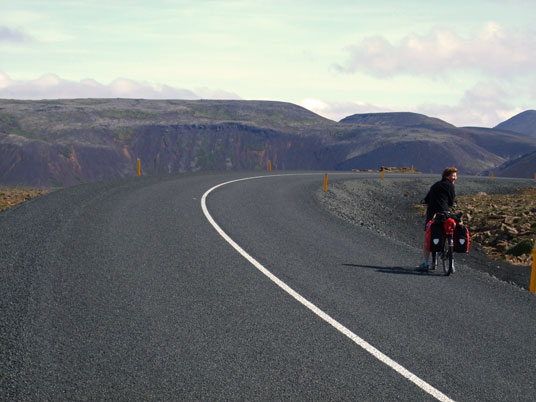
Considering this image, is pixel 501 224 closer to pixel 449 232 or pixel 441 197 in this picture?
pixel 441 197

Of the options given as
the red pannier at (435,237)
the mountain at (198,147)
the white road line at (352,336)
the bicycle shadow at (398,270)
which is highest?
the red pannier at (435,237)

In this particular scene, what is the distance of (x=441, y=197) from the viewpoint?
10078 millimetres

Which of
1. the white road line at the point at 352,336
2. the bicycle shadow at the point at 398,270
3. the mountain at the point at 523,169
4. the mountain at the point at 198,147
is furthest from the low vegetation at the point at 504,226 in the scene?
the mountain at the point at 198,147

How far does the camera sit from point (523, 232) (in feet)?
66.6

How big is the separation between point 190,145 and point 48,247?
561ft

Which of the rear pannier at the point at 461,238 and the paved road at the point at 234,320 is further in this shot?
the rear pannier at the point at 461,238

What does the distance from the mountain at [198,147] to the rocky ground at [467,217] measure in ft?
352

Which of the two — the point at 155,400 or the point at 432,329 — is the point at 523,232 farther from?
the point at 155,400

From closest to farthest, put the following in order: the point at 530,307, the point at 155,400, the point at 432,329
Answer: the point at 155,400, the point at 432,329, the point at 530,307

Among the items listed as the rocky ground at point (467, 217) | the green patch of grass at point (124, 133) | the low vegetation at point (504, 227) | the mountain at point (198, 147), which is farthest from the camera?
the green patch of grass at point (124, 133)

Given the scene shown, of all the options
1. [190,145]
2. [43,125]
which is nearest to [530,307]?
[190,145]

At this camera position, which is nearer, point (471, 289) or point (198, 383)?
point (198, 383)

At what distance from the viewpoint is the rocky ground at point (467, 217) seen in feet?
56.4

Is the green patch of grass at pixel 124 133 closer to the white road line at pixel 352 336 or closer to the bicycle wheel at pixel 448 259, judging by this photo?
the white road line at pixel 352 336
